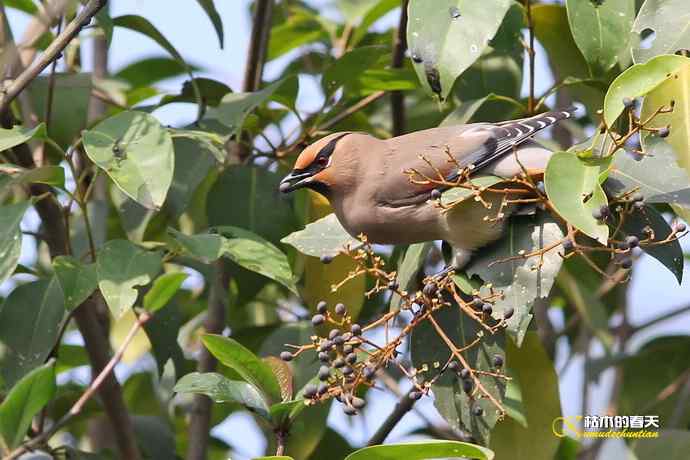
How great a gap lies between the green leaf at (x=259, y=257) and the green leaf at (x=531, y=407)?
0.71 meters

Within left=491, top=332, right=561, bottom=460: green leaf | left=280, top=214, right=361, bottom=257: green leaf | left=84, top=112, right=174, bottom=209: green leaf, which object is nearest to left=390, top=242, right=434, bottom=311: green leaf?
→ left=280, top=214, right=361, bottom=257: green leaf

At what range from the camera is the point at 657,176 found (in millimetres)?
2773

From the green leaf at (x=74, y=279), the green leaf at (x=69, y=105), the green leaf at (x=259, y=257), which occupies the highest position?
the green leaf at (x=69, y=105)

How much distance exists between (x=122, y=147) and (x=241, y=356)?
665 mm

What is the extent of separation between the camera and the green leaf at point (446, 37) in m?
3.02

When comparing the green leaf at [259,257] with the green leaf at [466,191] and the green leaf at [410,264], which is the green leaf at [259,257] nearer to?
the green leaf at [410,264]

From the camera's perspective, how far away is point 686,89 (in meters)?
2.72

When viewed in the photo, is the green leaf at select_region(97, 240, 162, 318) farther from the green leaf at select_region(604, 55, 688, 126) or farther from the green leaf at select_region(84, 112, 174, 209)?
the green leaf at select_region(604, 55, 688, 126)

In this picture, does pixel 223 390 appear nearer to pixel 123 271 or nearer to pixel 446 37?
pixel 123 271

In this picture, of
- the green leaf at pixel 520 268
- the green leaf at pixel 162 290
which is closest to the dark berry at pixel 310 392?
the green leaf at pixel 520 268

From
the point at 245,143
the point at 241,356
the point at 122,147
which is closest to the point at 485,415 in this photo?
the point at 241,356

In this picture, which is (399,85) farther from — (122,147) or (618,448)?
(618,448)

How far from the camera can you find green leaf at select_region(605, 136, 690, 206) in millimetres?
2729

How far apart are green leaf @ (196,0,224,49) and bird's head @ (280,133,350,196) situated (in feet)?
1.58
